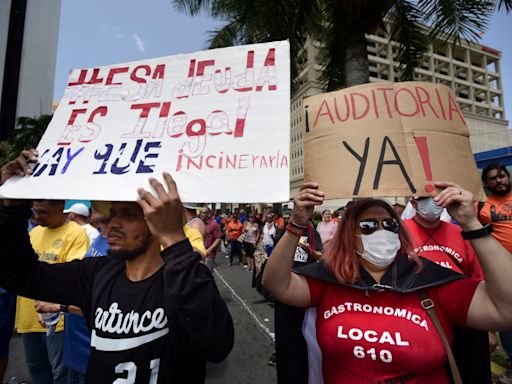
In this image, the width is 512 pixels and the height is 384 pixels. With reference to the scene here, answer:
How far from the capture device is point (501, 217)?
11.0 ft

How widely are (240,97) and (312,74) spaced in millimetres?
35416

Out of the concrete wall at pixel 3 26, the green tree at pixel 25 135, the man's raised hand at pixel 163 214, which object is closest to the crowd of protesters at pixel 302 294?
the man's raised hand at pixel 163 214

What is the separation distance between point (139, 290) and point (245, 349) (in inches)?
126

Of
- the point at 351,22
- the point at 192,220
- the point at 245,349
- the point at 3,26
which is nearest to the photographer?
the point at 192,220

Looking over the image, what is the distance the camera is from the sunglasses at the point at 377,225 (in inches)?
66.1

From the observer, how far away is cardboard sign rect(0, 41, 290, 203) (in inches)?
50.8

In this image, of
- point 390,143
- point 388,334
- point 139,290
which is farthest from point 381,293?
point 139,290

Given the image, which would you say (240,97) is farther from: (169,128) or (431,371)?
(431,371)

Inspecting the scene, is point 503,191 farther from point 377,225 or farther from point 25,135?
point 25,135

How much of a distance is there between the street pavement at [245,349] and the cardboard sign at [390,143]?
282 centimetres

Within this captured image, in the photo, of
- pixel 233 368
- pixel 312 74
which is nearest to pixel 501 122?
pixel 312 74

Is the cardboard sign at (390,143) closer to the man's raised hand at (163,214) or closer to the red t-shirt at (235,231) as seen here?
the man's raised hand at (163,214)

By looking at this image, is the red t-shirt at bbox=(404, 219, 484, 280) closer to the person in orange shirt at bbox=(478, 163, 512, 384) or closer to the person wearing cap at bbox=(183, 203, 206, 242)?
the person in orange shirt at bbox=(478, 163, 512, 384)

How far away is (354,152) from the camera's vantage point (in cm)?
142
